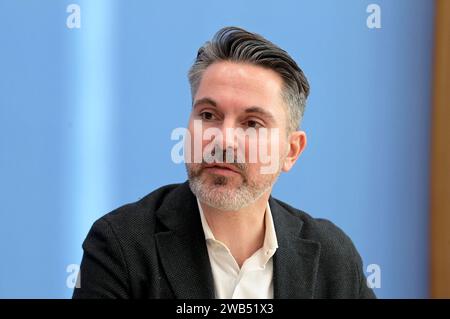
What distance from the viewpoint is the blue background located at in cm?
150

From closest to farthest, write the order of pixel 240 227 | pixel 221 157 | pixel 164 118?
pixel 221 157 → pixel 240 227 → pixel 164 118

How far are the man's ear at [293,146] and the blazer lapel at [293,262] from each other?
0.35 ft

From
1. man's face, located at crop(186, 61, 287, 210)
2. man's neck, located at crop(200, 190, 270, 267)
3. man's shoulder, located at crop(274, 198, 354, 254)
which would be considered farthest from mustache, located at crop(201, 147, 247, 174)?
man's shoulder, located at crop(274, 198, 354, 254)

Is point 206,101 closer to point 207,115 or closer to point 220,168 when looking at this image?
point 207,115

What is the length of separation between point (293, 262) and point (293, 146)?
0.88 ft

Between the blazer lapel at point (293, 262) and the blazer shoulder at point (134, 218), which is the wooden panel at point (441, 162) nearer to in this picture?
the blazer lapel at point (293, 262)

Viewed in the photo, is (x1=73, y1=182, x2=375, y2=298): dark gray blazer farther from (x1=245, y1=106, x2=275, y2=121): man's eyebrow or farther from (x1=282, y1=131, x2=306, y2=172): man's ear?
(x1=245, y1=106, x2=275, y2=121): man's eyebrow

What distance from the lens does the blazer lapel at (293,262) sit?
114cm

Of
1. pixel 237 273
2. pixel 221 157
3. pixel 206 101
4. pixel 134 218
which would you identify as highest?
pixel 206 101

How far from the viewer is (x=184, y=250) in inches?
44.3

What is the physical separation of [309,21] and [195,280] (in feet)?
2.76

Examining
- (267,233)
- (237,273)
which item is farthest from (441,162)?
(237,273)

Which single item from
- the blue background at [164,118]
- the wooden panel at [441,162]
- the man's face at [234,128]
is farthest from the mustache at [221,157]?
the wooden panel at [441,162]

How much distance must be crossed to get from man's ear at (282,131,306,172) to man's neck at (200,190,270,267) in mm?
88
